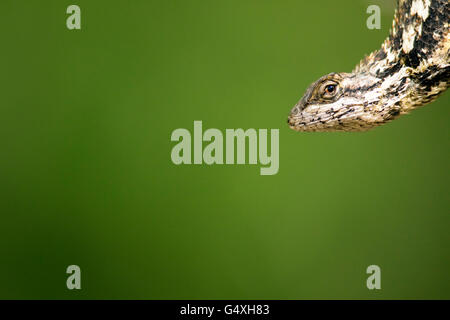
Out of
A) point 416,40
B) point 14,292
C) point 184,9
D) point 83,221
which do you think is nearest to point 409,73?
point 416,40

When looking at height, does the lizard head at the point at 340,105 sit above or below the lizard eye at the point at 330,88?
below

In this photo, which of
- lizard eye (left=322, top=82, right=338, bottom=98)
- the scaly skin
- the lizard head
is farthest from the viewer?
lizard eye (left=322, top=82, right=338, bottom=98)

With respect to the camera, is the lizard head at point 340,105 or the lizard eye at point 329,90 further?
the lizard eye at point 329,90

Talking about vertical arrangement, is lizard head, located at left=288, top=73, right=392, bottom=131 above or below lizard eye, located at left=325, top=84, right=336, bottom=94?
below

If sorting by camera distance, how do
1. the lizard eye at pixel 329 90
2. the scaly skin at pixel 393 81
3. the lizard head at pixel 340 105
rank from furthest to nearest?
the lizard eye at pixel 329 90
the lizard head at pixel 340 105
the scaly skin at pixel 393 81

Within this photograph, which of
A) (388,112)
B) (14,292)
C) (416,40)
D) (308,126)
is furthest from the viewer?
(14,292)

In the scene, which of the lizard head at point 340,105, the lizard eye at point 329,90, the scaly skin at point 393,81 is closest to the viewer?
the scaly skin at point 393,81

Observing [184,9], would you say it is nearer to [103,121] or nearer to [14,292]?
[103,121]
